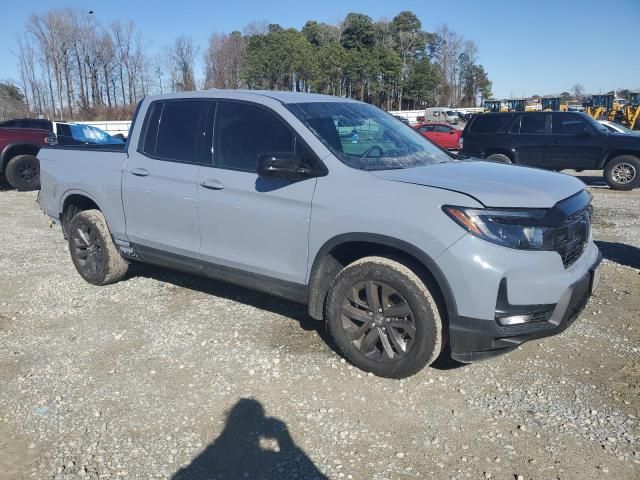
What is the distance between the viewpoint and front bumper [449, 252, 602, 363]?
3.15 meters

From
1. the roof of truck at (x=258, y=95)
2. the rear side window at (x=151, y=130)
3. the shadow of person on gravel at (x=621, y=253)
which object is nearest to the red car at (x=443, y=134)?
the shadow of person on gravel at (x=621, y=253)

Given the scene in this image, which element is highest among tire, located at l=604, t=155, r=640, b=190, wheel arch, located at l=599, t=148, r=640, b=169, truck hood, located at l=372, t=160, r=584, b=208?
truck hood, located at l=372, t=160, r=584, b=208

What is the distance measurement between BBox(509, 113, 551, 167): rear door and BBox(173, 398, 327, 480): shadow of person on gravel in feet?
36.6

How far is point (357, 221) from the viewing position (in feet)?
11.4

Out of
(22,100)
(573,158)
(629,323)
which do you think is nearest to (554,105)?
(573,158)

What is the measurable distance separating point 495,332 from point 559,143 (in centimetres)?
1074

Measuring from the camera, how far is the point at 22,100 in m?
58.0

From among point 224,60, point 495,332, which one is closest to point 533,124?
point 495,332

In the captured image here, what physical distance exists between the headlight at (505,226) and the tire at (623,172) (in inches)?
417

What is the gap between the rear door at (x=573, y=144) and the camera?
12.3 meters

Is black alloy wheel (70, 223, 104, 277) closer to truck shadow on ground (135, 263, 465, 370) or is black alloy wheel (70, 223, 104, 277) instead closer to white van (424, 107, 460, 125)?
truck shadow on ground (135, 263, 465, 370)

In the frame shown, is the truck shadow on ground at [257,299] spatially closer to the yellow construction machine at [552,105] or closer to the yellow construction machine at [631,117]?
the yellow construction machine at [631,117]

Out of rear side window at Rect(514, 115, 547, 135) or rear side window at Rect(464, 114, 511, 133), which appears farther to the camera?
rear side window at Rect(464, 114, 511, 133)

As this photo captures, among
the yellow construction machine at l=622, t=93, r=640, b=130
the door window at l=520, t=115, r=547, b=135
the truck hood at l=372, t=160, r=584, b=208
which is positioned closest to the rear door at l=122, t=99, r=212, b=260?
the truck hood at l=372, t=160, r=584, b=208
